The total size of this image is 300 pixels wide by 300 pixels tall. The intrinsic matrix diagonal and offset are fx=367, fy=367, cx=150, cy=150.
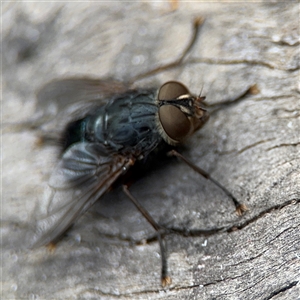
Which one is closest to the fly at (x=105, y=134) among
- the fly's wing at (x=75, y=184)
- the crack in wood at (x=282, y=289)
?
the fly's wing at (x=75, y=184)

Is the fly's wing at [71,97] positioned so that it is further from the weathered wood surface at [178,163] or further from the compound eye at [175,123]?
the compound eye at [175,123]

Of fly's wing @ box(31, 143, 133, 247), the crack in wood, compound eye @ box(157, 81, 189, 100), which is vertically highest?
compound eye @ box(157, 81, 189, 100)

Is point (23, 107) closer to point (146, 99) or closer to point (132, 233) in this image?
point (146, 99)

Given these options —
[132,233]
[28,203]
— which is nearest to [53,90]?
[28,203]

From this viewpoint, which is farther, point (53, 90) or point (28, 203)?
point (53, 90)

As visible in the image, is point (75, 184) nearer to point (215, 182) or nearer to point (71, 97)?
point (71, 97)

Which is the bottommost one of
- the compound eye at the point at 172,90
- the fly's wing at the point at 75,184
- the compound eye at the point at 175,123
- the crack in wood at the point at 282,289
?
the crack in wood at the point at 282,289

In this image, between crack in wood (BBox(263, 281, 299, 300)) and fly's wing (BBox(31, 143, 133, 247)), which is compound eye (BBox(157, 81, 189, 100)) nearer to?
fly's wing (BBox(31, 143, 133, 247))

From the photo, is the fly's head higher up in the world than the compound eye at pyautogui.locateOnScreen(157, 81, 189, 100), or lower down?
lower down

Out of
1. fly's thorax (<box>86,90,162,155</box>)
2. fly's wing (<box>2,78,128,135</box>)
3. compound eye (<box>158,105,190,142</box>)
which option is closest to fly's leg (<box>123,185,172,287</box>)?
fly's thorax (<box>86,90,162,155</box>)
